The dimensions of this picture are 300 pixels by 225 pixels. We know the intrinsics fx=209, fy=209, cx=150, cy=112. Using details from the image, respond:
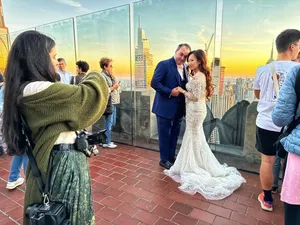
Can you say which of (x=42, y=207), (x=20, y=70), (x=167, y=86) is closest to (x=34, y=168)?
(x=42, y=207)

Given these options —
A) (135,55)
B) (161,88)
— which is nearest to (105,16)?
(135,55)

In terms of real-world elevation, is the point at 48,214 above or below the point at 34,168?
below

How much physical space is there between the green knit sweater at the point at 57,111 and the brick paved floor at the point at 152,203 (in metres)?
1.20

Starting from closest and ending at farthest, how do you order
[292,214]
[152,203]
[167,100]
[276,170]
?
[292,214]
[152,203]
[276,170]
[167,100]

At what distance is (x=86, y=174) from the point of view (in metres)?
1.19

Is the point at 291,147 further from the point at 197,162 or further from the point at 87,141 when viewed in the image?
the point at 197,162

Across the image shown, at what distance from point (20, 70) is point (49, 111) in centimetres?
26

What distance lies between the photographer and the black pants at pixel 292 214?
1331 millimetres

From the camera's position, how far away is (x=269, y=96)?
1.96 metres

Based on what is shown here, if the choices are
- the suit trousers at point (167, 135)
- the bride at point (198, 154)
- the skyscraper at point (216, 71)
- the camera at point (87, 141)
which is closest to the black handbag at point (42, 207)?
the camera at point (87, 141)

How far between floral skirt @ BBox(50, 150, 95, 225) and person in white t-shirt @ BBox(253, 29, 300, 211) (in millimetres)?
1684

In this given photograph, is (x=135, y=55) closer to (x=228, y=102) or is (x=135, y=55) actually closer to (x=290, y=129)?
(x=228, y=102)

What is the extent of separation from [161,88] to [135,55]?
54.9 inches

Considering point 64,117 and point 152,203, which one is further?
point 152,203
